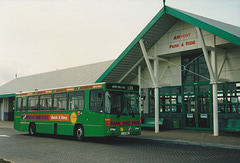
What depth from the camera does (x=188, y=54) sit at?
64.4ft

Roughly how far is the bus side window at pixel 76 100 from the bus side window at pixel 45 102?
2.09m

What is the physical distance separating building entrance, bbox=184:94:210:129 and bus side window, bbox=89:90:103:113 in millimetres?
8190

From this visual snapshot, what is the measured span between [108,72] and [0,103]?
27930 mm

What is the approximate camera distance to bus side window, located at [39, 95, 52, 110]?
56.7ft

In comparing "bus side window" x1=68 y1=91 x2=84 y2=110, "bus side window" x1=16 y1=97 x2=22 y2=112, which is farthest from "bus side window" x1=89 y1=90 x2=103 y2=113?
"bus side window" x1=16 y1=97 x2=22 y2=112

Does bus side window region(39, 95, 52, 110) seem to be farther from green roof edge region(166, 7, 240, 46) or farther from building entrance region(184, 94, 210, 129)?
building entrance region(184, 94, 210, 129)

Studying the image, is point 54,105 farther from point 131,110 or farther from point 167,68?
point 167,68

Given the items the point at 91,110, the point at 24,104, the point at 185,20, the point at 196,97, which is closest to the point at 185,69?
the point at 196,97

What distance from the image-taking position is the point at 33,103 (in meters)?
18.8

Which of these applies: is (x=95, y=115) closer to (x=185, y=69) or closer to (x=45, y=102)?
(x=45, y=102)

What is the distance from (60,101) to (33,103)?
3218 millimetres

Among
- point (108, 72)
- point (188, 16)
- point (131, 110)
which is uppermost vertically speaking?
point (188, 16)

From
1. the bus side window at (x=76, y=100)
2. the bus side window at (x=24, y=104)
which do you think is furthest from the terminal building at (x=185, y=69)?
the bus side window at (x=24, y=104)

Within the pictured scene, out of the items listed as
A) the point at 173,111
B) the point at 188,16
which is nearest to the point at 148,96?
the point at 173,111
